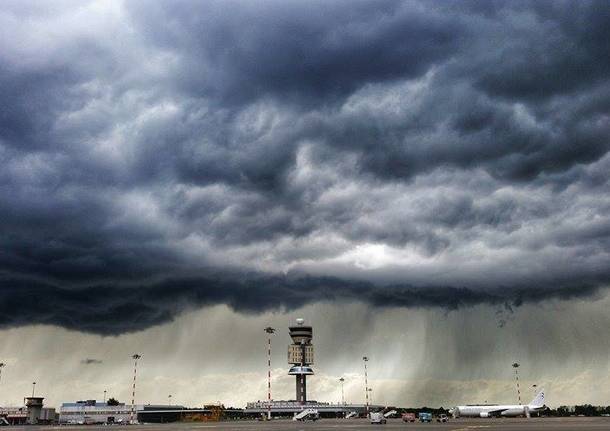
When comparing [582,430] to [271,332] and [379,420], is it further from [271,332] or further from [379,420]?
[271,332]

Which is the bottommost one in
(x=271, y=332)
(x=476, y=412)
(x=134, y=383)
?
(x=476, y=412)

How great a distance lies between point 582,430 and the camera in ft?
249

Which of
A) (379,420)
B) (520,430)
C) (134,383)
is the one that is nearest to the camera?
(520,430)

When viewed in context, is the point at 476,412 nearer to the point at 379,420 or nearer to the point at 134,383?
the point at 379,420

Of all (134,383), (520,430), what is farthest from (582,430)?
(134,383)

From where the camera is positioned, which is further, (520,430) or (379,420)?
(379,420)

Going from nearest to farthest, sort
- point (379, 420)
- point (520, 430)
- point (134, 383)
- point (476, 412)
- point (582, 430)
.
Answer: point (582, 430) < point (520, 430) < point (379, 420) < point (134, 383) < point (476, 412)

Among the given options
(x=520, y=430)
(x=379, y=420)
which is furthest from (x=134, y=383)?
(x=520, y=430)

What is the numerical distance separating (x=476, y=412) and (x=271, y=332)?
251ft

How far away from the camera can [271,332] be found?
191125 mm

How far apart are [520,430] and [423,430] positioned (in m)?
13.4

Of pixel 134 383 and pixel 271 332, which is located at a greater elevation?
pixel 271 332

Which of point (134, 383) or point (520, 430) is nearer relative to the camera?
point (520, 430)

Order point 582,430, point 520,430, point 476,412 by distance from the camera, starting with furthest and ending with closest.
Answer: point 476,412 → point 520,430 → point 582,430
